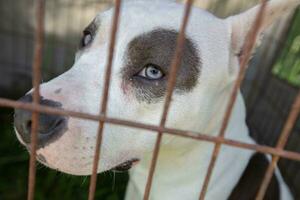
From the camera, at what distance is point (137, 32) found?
142 cm

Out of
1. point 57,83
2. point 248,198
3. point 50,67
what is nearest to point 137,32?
point 57,83

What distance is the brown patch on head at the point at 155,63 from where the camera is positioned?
4.56 ft

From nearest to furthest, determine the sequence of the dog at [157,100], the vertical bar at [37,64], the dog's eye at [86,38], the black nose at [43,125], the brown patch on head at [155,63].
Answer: the vertical bar at [37,64] < the black nose at [43,125] < the dog at [157,100] < the brown patch on head at [155,63] < the dog's eye at [86,38]

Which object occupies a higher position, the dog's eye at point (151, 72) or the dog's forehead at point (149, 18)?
the dog's forehead at point (149, 18)

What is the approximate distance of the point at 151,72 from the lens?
1.42 m

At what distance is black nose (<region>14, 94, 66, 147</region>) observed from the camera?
3.61 ft

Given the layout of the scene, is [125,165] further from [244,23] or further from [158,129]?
[244,23]

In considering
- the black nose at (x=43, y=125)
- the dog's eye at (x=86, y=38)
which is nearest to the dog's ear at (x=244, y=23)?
the dog's eye at (x=86, y=38)

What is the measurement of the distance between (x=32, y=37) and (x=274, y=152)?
8.97ft

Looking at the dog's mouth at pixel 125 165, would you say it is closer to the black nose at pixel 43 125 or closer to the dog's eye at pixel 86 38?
the black nose at pixel 43 125

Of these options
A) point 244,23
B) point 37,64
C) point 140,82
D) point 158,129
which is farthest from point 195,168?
point 37,64

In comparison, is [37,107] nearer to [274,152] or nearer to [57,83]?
[57,83]

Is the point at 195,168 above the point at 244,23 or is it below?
below

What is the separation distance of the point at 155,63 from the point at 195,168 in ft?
1.53
